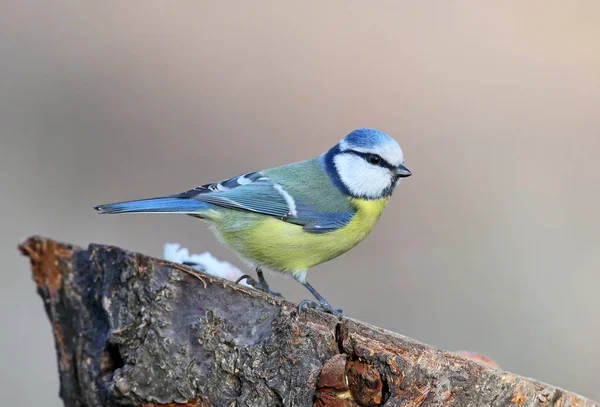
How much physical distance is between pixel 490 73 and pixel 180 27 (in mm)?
1945

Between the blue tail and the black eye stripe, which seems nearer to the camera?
the blue tail

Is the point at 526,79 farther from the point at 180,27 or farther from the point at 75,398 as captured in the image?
the point at 75,398

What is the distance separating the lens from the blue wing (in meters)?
2.35

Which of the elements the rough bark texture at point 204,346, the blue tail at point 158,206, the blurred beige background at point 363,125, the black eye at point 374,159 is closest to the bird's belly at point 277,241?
the blue tail at point 158,206

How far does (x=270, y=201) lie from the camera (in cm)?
238

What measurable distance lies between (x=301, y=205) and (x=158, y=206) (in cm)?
50

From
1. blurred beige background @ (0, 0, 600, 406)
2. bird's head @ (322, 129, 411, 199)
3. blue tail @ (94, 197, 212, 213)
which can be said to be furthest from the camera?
blurred beige background @ (0, 0, 600, 406)

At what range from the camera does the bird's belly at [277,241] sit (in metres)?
2.33

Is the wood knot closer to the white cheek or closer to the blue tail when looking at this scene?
the blue tail

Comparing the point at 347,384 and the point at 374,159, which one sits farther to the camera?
the point at 374,159

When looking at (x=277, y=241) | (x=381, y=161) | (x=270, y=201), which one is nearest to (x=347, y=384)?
(x=277, y=241)

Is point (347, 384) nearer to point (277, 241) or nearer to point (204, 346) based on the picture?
point (204, 346)

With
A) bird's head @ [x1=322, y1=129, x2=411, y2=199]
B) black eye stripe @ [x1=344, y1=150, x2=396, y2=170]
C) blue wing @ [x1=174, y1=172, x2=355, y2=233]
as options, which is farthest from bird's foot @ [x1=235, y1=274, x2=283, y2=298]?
black eye stripe @ [x1=344, y1=150, x2=396, y2=170]

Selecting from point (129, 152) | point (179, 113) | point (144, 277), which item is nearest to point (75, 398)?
point (144, 277)
